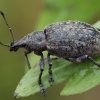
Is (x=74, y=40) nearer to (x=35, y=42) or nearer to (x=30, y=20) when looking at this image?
(x=35, y=42)

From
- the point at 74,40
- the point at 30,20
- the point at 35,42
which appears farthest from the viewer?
the point at 30,20

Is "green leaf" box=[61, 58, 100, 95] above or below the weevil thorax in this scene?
below

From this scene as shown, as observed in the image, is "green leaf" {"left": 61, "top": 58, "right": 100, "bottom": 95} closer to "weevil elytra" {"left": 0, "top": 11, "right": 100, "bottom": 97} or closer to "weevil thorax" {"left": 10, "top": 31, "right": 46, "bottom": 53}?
"weevil elytra" {"left": 0, "top": 11, "right": 100, "bottom": 97}

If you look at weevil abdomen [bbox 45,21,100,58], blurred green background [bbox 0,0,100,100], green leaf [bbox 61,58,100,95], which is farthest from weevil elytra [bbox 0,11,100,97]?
blurred green background [bbox 0,0,100,100]

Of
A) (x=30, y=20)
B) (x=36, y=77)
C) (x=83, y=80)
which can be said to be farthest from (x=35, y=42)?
(x=30, y=20)

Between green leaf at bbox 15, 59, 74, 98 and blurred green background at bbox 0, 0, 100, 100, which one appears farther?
blurred green background at bbox 0, 0, 100, 100

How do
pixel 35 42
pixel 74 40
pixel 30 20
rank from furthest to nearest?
pixel 30 20
pixel 35 42
pixel 74 40

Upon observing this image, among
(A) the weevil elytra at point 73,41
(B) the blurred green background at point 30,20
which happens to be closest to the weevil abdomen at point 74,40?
(A) the weevil elytra at point 73,41

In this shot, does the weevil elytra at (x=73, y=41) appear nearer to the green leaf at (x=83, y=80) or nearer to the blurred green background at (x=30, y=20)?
the green leaf at (x=83, y=80)

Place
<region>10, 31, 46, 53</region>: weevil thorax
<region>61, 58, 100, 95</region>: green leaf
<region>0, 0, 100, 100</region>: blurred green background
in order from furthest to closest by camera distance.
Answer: <region>0, 0, 100, 100</region>: blurred green background, <region>10, 31, 46, 53</region>: weevil thorax, <region>61, 58, 100, 95</region>: green leaf
